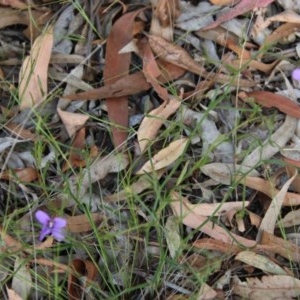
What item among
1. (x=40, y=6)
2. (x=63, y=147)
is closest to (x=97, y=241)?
(x=63, y=147)

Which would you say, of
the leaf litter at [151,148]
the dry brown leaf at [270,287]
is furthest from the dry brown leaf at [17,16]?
the dry brown leaf at [270,287]

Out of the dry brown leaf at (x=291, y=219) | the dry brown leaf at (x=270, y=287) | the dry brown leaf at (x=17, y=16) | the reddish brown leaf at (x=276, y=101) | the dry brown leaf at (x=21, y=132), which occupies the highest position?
the dry brown leaf at (x=17, y=16)

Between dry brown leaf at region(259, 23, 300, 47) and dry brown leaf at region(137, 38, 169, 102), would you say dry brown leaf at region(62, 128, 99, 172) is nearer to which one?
dry brown leaf at region(137, 38, 169, 102)

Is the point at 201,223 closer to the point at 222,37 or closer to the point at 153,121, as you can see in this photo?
the point at 153,121

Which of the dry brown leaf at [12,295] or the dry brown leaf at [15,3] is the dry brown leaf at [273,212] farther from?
the dry brown leaf at [15,3]

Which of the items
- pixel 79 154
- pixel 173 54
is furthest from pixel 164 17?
pixel 79 154

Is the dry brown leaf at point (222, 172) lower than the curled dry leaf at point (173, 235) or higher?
higher
